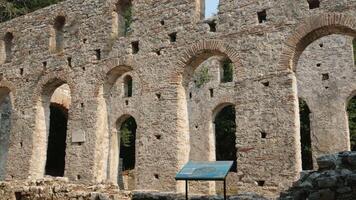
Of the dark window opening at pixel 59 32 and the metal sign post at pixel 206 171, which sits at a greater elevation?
the dark window opening at pixel 59 32

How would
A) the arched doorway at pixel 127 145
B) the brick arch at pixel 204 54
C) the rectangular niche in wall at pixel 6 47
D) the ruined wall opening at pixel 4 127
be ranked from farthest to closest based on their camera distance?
the arched doorway at pixel 127 145, the ruined wall opening at pixel 4 127, the rectangular niche in wall at pixel 6 47, the brick arch at pixel 204 54

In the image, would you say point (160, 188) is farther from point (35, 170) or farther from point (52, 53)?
point (52, 53)

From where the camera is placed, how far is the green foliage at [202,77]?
19828 mm

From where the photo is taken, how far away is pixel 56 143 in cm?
2155

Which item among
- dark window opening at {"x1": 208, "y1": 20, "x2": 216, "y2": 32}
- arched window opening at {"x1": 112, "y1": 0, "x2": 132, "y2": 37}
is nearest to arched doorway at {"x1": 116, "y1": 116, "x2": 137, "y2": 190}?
arched window opening at {"x1": 112, "y1": 0, "x2": 132, "y2": 37}

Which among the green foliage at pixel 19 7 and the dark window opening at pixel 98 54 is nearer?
the dark window opening at pixel 98 54

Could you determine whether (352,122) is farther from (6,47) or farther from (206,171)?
(6,47)

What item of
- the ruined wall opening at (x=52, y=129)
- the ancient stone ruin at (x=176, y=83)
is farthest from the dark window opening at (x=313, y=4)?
the ruined wall opening at (x=52, y=129)

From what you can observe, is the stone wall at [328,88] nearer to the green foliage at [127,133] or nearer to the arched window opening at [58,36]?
the arched window opening at [58,36]

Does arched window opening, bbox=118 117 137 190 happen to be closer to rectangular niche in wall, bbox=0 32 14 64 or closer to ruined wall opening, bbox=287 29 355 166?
rectangular niche in wall, bbox=0 32 14 64

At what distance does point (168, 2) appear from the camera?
12547 mm

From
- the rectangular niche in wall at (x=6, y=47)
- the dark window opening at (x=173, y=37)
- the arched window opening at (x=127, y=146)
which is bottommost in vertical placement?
the arched window opening at (x=127, y=146)

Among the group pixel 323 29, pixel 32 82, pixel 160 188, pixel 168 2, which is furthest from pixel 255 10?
pixel 32 82

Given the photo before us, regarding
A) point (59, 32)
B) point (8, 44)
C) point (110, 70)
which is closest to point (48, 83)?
point (59, 32)
